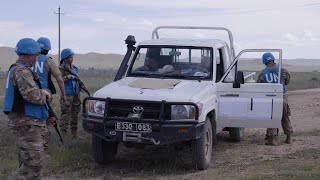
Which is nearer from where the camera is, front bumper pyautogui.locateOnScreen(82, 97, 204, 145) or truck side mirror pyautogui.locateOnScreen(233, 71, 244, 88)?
front bumper pyautogui.locateOnScreen(82, 97, 204, 145)

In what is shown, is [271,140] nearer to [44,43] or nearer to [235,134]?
[235,134]

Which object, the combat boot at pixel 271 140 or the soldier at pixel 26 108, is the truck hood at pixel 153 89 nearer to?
the soldier at pixel 26 108

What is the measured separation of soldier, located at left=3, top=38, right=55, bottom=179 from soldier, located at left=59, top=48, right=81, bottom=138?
3766 mm

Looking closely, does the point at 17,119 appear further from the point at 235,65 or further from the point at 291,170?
the point at 235,65

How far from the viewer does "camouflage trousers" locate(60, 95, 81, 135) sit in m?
10.1

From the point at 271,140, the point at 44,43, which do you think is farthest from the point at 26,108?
the point at 271,140

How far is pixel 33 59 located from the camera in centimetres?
613

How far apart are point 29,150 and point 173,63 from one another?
3.61 meters

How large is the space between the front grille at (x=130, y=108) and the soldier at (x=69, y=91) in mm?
2449

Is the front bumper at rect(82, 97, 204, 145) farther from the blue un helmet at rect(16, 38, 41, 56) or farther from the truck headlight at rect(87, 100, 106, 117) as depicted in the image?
the blue un helmet at rect(16, 38, 41, 56)

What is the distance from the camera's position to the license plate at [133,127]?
7465 millimetres

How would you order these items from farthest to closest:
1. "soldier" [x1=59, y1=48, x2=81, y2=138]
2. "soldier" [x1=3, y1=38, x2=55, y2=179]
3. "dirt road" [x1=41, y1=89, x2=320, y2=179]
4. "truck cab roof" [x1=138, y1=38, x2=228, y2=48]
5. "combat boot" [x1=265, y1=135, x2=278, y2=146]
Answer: "combat boot" [x1=265, y1=135, x2=278, y2=146]
"soldier" [x1=59, y1=48, x2=81, y2=138]
"truck cab roof" [x1=138, y1=38, x2=228, y2=48]
"dirt road" [x1=41, y1=89, x2=320, y2=179]
"soldier" [x1=3, y1=38, x2=55, y2=179]

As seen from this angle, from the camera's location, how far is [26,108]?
240 inches

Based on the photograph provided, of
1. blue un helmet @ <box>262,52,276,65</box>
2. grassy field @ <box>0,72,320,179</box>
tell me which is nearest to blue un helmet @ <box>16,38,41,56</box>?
grassy field @ <box>0,72,320,179</box>
